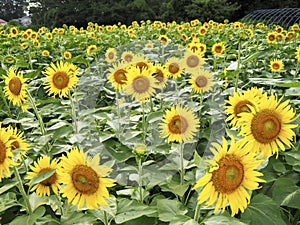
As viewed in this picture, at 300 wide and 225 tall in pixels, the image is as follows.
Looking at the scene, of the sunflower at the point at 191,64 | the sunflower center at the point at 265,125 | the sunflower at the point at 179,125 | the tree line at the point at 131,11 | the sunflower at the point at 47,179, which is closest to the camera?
the sunflower center at the point at 265,125

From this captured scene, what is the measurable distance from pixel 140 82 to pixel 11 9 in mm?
65802

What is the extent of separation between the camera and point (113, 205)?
140cm

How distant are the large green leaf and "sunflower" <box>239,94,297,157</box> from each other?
0.27m

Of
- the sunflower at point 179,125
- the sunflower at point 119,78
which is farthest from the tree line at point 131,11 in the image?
the sunflower at point 179,125

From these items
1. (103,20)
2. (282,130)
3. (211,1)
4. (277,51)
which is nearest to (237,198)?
→ (282,130)

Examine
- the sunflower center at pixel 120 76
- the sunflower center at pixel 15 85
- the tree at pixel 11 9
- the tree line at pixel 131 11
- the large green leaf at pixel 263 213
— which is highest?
the tree at pixel 11 9

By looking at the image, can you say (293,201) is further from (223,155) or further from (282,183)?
(223,155)

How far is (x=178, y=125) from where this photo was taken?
1722 mm

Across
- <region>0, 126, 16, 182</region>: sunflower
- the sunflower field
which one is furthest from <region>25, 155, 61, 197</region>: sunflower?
<region>0, 126, 16, 182</region>: sunflower

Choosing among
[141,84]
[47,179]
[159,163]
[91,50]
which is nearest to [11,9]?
[91,50]

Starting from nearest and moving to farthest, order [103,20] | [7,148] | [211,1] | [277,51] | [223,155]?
[223,155] < [7,148] < [277,51] < [211,1] < [103,20]

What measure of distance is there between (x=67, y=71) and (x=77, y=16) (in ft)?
71.0

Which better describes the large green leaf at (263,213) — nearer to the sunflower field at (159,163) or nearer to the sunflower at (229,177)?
the sunflower field at (159,163)

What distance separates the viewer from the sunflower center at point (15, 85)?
206 centimetres
